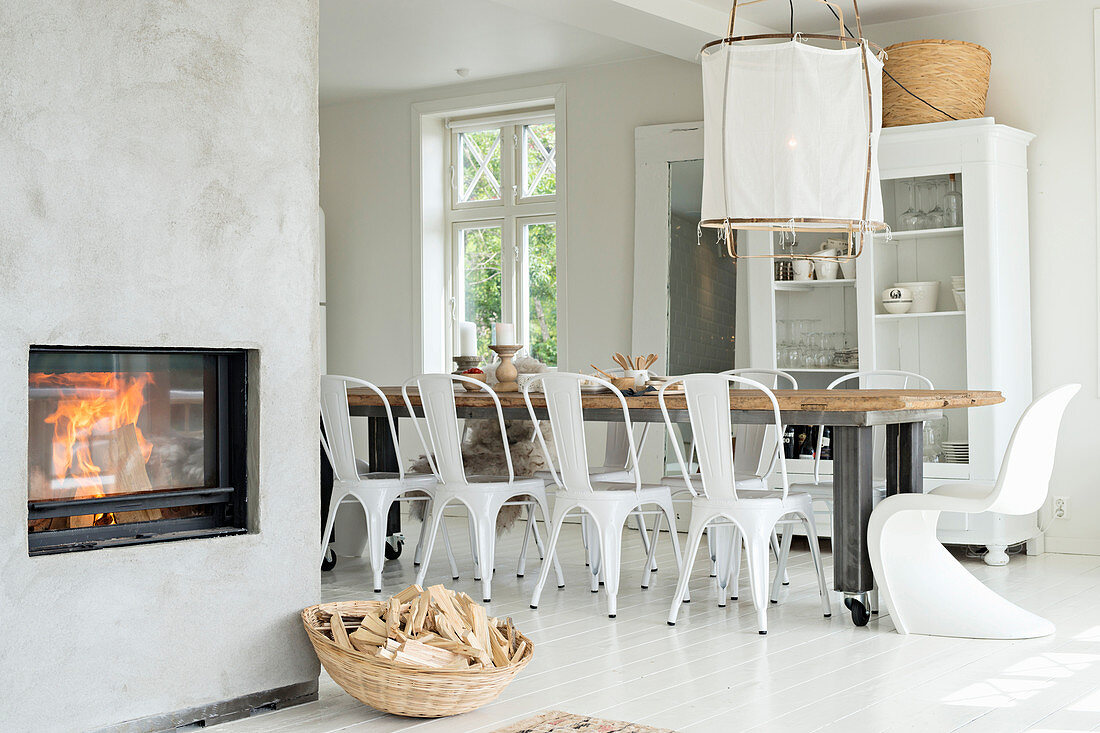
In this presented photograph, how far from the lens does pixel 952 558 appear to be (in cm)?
395

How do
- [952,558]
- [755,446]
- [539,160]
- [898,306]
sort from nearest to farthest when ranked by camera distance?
[952,558] < [755,446] < [898,306] < [539,160]

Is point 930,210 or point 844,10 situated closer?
point 930,210

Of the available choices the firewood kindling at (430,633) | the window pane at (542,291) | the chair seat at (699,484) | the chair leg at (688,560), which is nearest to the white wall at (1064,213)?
the chair seat at (699,484)

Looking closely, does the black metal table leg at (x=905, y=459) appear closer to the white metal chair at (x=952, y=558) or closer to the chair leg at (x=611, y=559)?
the white metal chair at (x=952, y=558)

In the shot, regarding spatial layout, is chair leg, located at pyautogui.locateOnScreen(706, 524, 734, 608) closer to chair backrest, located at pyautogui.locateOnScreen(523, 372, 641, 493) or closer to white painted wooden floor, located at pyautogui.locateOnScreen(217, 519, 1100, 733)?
white painted wooden floor, located at pyautogui.locateOnScreen(217, 519, 1100, 733)

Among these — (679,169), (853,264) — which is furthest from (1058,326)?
(679,169)

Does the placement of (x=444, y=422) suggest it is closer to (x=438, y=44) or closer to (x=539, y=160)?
(x=438, y=44)

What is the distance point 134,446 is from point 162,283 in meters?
0.42

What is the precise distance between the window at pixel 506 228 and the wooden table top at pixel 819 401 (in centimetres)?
275

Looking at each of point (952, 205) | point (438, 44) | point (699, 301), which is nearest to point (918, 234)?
point (952, 205)

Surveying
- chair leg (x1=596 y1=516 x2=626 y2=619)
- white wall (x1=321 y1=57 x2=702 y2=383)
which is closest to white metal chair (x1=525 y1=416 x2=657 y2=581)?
chair leg (x1=596 y1=516 x2=626 y2=619)

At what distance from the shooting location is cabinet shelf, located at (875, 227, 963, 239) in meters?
5.62

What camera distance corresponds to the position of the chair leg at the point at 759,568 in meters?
3.98

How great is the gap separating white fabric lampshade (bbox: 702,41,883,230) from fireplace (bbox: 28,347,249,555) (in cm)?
166
